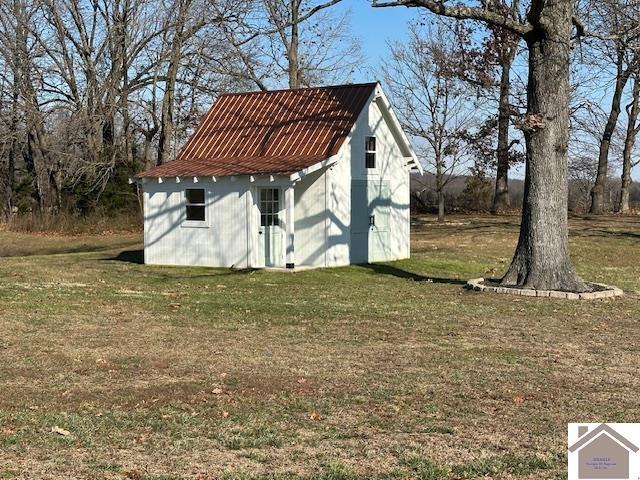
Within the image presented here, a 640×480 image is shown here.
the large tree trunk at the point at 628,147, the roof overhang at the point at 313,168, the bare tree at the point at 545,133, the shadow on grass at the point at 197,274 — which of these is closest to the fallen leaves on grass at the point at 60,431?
the bare tree at the point at 545,133

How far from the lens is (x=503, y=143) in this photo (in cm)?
4134

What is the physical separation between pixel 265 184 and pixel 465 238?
1154cm

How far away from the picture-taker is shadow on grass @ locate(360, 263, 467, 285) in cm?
1997

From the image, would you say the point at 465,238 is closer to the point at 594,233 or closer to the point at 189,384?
the point at 594,233

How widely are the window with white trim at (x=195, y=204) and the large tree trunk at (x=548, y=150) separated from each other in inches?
364

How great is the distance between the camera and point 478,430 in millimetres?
7070

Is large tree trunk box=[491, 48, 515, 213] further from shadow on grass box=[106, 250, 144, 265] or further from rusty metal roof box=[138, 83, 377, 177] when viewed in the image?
shadow on grass box=[106, 250, 144, 265]

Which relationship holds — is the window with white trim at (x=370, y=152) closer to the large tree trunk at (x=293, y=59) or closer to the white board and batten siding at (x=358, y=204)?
the white board and batten siding at (x=358, y=204)

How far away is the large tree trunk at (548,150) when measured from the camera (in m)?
16.9

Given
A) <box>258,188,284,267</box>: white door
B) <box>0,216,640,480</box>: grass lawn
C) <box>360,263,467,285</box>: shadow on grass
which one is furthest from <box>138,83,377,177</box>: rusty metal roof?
<box>0,216,640,480</box>: grass lawn

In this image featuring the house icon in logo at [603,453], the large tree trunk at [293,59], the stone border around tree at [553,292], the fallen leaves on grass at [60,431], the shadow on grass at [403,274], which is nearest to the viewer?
the house icon in logo at [603,453]

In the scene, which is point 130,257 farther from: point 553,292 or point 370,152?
point 553,292

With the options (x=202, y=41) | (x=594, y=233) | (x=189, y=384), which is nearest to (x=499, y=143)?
(x=594, y=233)

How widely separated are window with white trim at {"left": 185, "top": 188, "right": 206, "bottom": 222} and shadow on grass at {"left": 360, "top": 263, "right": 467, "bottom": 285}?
15.0 ft
